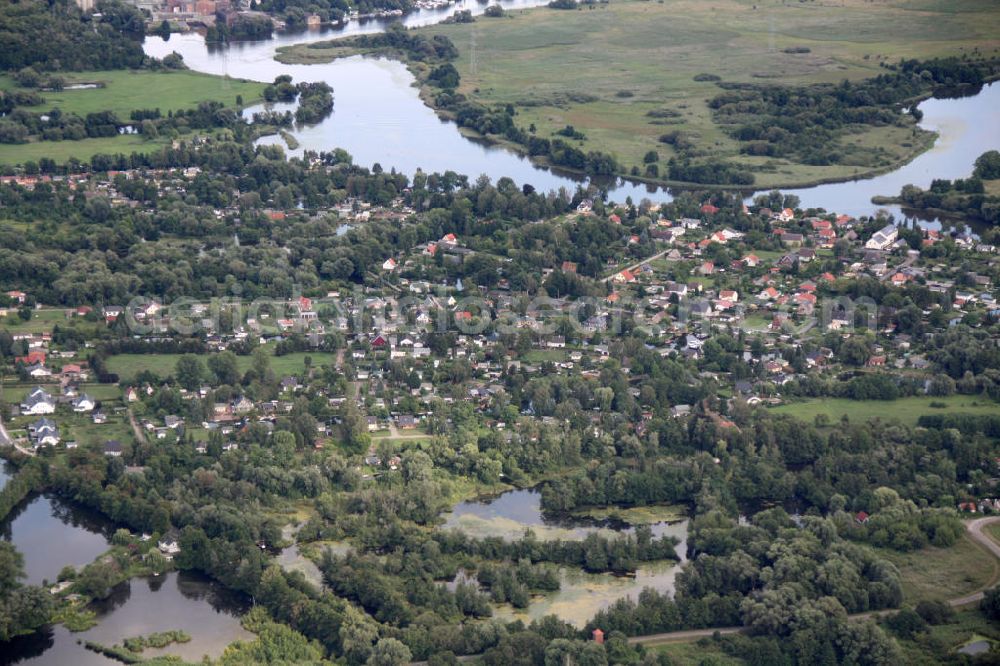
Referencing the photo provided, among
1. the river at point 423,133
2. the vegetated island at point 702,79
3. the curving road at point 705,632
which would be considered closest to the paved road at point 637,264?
the river at point 423,133

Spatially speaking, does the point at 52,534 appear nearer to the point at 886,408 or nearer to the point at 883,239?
the point at 886,408

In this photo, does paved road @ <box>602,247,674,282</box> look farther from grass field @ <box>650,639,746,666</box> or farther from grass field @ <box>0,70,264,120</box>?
grass field @ <box>0,70,264,120</box>

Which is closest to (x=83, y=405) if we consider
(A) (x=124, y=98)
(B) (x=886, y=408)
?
(B) (x=886, y=408)

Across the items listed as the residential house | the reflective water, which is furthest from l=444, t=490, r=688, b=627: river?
the residential house

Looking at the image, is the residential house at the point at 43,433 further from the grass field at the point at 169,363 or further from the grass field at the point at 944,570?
the grass field at the point at 944,570

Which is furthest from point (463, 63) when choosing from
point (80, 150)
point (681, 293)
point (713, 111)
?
point (681, 293)

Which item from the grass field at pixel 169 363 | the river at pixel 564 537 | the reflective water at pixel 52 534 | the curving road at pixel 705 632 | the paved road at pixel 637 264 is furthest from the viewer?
the paved road at pixel 637 264
